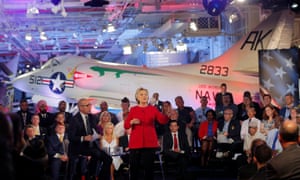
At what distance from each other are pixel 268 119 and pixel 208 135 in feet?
3.65

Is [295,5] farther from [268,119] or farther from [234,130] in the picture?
[234,130]

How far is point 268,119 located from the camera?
25.3 ft

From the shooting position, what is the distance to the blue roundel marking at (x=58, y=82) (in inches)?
505

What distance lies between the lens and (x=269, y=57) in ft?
30.6

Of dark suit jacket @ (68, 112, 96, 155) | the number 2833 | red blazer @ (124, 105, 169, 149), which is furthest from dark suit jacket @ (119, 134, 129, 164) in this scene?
the number 2833

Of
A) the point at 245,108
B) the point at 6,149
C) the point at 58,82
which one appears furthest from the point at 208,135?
the point at 6,149

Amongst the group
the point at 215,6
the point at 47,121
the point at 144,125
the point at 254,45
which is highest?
the point at 215,6

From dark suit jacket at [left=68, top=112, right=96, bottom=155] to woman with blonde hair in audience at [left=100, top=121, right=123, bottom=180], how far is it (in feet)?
1.90

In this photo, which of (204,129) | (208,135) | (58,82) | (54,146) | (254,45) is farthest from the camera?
(58,82)

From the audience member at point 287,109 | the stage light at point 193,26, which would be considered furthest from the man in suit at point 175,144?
the stage light at point 193,26

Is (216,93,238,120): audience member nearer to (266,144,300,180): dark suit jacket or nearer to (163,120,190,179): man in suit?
(163,120,190,179): man in suit

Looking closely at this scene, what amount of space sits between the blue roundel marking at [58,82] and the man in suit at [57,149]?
549cm

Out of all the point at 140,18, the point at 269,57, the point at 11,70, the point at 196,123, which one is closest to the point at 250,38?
the point at 269,57

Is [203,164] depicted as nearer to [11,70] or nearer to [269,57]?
[269,57]
